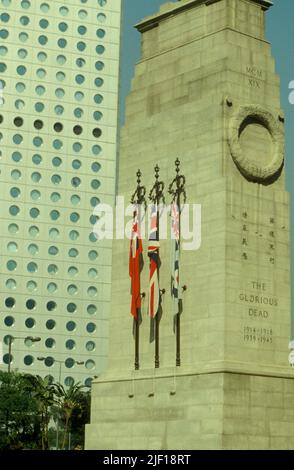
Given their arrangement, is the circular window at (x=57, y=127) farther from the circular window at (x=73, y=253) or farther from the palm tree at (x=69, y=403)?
the palm tree at (x=69, y=403)

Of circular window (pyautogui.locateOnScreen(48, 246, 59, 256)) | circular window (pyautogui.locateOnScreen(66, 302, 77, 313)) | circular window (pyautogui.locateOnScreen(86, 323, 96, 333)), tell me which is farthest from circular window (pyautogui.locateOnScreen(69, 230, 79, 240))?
circular window (pyautogui.locateOnScreen(86, 323, 96, 333))

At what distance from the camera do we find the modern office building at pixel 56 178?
97188mm

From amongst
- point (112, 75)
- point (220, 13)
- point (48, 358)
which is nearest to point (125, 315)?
point (220, 13)

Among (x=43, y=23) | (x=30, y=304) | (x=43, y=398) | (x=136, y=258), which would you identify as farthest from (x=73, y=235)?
(x=136, y=258)

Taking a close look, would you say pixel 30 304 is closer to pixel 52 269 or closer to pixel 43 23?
pixel 52 269

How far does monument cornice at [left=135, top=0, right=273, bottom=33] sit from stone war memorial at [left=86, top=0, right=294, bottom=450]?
11 centimetres

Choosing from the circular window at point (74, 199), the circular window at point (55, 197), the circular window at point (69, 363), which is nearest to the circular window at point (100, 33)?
the circular window at point (74, 199)

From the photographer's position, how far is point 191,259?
160 feet

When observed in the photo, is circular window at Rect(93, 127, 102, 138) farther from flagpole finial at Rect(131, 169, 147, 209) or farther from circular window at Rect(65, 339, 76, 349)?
flagpole finial at Rect(131, 169, 147, 209)

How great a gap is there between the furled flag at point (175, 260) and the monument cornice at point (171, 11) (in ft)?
34.1

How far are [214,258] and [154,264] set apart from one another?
4.07m

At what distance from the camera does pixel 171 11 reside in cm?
5319

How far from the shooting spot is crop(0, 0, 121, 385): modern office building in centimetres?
9719
